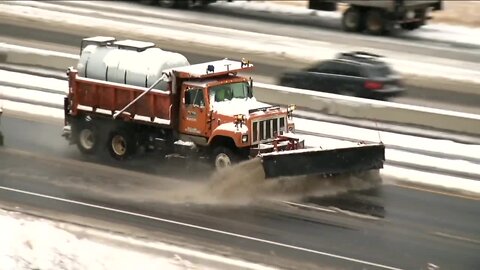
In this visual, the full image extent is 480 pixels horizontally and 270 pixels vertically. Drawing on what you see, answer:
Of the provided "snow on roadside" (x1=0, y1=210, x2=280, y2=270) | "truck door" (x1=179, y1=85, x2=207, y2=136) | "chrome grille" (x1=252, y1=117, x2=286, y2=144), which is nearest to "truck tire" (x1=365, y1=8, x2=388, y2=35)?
"chrome grille" (x1=252, y1=117, x2=286, y2=144)

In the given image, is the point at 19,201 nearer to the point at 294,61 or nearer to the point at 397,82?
the point at 397,82

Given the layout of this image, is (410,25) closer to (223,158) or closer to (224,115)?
(224,115)

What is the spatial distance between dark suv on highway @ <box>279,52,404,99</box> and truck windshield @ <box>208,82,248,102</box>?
673cm

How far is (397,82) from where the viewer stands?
2659 centimetres

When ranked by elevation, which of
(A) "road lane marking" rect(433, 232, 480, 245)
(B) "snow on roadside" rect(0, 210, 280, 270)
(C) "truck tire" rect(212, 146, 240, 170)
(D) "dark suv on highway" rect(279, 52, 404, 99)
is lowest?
(B) "snow on roadside" rect(0, 210, 280, 270)

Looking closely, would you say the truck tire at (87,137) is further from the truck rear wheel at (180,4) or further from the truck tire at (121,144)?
the truck rear wheel at (180,4)

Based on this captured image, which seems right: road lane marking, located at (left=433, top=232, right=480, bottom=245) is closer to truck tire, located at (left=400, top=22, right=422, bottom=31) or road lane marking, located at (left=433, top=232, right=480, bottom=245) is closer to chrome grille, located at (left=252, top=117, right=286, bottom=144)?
chrome grille, located at (left=252, top=117, right=286, bottom=144)

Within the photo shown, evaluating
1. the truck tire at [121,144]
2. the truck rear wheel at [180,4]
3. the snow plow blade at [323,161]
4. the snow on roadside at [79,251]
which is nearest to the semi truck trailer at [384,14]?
the truck rear wheel at [180,4]

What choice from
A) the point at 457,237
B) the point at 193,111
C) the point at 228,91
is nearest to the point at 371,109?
the point at 228,91

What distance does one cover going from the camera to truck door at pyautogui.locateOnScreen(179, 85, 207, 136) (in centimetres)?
1884

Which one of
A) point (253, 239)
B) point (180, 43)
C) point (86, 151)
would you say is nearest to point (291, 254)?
point (253, 239)

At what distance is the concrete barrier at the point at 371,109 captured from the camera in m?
22.5

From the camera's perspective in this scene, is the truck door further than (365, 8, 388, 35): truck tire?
No

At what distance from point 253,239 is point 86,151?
21.1 ft
